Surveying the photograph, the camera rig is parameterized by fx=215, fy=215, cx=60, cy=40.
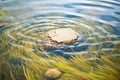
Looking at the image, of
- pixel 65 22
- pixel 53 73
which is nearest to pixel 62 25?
pixel 65 22

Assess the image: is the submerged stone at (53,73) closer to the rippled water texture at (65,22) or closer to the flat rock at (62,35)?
the rippled water texture at (65,22)

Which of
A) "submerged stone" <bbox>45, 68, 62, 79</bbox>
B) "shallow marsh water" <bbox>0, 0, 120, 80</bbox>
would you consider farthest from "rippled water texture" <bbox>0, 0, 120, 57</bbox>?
"submerged stone" <bbox>45, 68, 62, 79</bbox>

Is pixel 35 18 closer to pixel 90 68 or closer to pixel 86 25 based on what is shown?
pixel 86 25

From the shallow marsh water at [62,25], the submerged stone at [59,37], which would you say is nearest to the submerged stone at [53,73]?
the shallow marsh water at [62,25]

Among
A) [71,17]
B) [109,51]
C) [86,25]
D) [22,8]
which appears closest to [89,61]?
[109,51]

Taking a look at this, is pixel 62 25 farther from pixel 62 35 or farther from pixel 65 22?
pixel 62 35

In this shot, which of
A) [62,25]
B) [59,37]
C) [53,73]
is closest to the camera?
[53,73]
